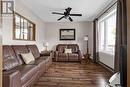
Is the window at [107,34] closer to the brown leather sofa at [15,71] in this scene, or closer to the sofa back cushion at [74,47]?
the sofa back cushion at [74,47]

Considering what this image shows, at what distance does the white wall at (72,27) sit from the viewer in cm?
823

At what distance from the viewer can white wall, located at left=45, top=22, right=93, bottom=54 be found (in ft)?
27.0

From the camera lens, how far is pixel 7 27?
144 inches

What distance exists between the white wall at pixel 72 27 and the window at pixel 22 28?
84.4 inches

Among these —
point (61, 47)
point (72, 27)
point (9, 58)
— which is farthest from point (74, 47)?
point (9, 58)

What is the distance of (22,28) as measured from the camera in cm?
503

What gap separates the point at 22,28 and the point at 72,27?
386cm

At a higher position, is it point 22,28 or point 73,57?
Answer: point 22,28

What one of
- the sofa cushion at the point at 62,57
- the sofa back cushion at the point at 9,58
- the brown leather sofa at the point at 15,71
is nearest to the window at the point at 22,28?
the brown leather sofa at the point at 15,71

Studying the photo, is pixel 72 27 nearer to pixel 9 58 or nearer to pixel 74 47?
pixel 74 47

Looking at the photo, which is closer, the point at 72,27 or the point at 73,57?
the point at 73,57

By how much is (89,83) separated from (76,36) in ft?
16.6

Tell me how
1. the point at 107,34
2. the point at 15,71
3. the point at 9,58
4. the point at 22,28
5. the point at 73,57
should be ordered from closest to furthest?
the point at 15,71 < the point at 9,58 < the point at 22,28 < the point at 107,34 < the point at 73,57

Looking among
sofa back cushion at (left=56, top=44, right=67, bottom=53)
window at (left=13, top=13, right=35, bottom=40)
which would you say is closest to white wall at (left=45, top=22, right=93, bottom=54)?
sofa back cushion at (left=56, top=44, right=67, bottom=53)
